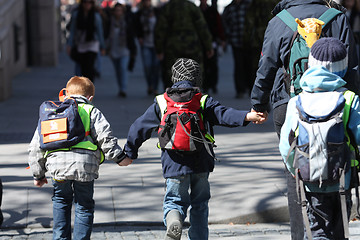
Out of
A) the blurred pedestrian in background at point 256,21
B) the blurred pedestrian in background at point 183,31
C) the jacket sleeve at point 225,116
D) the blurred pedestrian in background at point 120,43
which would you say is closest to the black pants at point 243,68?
the blurred pedestrian in background at point 256,21

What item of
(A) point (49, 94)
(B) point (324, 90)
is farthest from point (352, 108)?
(A) point (49, 94)

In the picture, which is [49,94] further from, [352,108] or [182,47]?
[352,108]

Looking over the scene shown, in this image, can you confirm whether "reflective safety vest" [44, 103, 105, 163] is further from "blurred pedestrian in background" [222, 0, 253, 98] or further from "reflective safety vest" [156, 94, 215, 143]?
"blurred pedestrian in background" [222, 0, 253, 98]

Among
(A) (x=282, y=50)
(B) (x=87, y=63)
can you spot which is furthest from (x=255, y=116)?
(B) (x=87, y=63)

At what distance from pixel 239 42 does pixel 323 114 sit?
29.8 ft

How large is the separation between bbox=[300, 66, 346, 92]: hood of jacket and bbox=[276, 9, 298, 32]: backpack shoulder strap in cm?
67

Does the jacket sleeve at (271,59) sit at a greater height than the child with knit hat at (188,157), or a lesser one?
greater

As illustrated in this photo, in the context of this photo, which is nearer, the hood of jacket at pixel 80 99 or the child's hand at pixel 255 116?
the child's hand at pixel 255 116

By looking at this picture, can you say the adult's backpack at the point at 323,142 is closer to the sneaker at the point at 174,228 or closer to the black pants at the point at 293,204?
the black pants at the point at 293,204

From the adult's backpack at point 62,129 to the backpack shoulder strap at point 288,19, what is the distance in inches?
→ 60.0

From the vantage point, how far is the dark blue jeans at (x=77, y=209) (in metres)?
5.15

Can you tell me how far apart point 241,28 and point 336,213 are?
29.2 feet

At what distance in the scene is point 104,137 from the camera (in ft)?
16.4

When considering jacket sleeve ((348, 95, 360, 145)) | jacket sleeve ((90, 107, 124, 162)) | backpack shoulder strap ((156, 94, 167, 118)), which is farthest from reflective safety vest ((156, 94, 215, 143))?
jacket sleeve ((348, 95, 360, 145))
